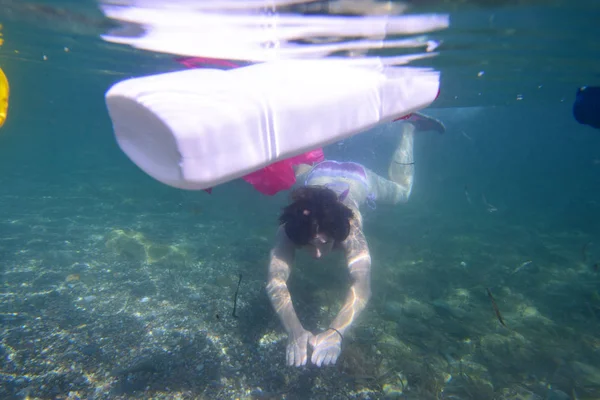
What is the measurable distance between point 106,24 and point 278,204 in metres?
8.61

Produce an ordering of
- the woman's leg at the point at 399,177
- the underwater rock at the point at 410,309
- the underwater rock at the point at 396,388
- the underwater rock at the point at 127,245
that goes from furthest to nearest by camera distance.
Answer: the woman's leg at the point at 399,177, the underwater rock at the point at 127,245, the underwater rock at the point at 410,309, the underwater rock at the point at 396,388

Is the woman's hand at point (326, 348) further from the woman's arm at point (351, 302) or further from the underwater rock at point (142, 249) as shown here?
the underwater rock at point (142, 249)

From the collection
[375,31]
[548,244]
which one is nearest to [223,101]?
[375,31]

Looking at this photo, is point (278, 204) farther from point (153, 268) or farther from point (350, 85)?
point (350, 85)

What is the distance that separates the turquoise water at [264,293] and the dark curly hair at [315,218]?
1.65m

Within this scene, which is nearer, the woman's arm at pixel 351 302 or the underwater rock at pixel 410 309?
the woman's arm at pixel 351 302

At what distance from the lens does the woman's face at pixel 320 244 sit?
16.7 feet

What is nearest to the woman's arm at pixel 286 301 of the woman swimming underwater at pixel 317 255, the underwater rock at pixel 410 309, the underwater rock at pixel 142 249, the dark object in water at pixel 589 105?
the woman swimming underwater at pixel 317 255

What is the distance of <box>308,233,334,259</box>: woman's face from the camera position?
5075 millimetres

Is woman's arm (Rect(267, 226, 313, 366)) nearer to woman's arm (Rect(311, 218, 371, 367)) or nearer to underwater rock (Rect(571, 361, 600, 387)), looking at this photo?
woman's arm (Rect(311, 218, 371, 367))

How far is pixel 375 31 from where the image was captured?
257 inches

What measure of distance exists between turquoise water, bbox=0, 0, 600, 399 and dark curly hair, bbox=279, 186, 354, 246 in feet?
5.42

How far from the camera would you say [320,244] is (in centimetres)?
514

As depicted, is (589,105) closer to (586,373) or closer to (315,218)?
(586,373)
